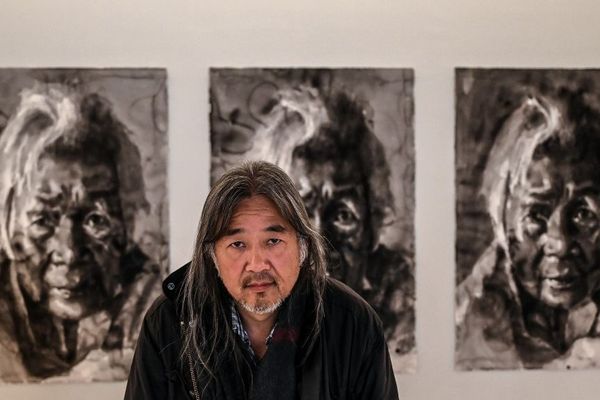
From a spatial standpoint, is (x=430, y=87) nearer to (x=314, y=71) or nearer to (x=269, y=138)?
(x=314, y=71)

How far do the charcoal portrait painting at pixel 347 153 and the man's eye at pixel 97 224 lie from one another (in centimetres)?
41

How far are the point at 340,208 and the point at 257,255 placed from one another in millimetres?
915

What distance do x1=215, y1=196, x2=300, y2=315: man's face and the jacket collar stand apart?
0.13m

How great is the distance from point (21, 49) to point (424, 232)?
1.56 m

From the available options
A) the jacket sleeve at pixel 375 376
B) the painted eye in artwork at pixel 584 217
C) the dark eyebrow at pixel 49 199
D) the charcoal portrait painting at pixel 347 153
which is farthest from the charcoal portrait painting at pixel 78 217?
the painted eye in artwork at pixel 584 217

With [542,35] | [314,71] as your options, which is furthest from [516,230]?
[314,71]

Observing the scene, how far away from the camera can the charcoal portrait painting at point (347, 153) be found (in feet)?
9.67

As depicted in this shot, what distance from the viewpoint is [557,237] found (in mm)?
3084

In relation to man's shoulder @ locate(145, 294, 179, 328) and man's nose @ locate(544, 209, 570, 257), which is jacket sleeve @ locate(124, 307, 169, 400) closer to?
man's shoulder @ locate(145, 294, 179, 328)

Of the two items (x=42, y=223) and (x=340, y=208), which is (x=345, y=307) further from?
(x=42, y=223)

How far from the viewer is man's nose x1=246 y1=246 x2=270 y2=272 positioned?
2.11m

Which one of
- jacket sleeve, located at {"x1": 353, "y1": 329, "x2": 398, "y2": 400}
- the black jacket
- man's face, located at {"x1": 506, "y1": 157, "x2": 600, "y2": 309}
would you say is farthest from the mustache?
man's face, located at {"x1": 506, "y1": 157, "x2": 600, "y2": 309}

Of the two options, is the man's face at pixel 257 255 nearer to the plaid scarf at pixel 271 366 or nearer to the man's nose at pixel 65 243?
the plaid scarf at pixel 271 366

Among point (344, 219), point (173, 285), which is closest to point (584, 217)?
point (344, 219)
